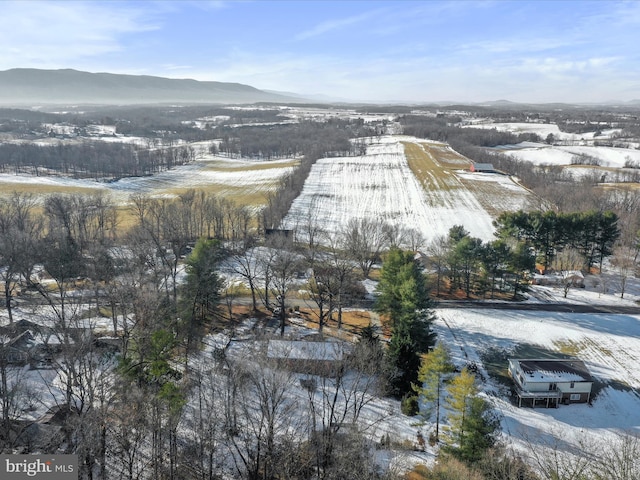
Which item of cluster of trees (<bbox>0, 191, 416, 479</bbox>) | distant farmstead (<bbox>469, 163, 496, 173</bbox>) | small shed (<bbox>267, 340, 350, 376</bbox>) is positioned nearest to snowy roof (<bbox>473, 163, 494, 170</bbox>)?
distant farmstead (<bbox>469, 163, 496, 173</bbox>)

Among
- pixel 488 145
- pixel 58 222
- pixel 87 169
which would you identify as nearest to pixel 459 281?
pixel 58 222

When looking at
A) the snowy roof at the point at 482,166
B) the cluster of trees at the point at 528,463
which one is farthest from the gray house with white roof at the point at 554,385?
the snowy roof at the point at 482,166

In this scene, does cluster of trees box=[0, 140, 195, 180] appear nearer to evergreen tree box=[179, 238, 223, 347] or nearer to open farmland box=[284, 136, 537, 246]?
open farmland box=[284, 136, 537, 246]

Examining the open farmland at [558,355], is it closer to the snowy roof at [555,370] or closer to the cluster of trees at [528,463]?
the cluster of trees at [528,463]

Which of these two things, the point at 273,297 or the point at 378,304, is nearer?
the point at 378,304

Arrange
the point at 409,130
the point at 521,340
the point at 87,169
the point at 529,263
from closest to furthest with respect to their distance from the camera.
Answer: the point at 521,340 → the point at 529,263 → the point at 87,169 → the point at 409,130

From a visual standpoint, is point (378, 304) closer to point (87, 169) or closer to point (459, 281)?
point (459, 281)

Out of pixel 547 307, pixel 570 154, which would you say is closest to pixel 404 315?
pixel 547 307
